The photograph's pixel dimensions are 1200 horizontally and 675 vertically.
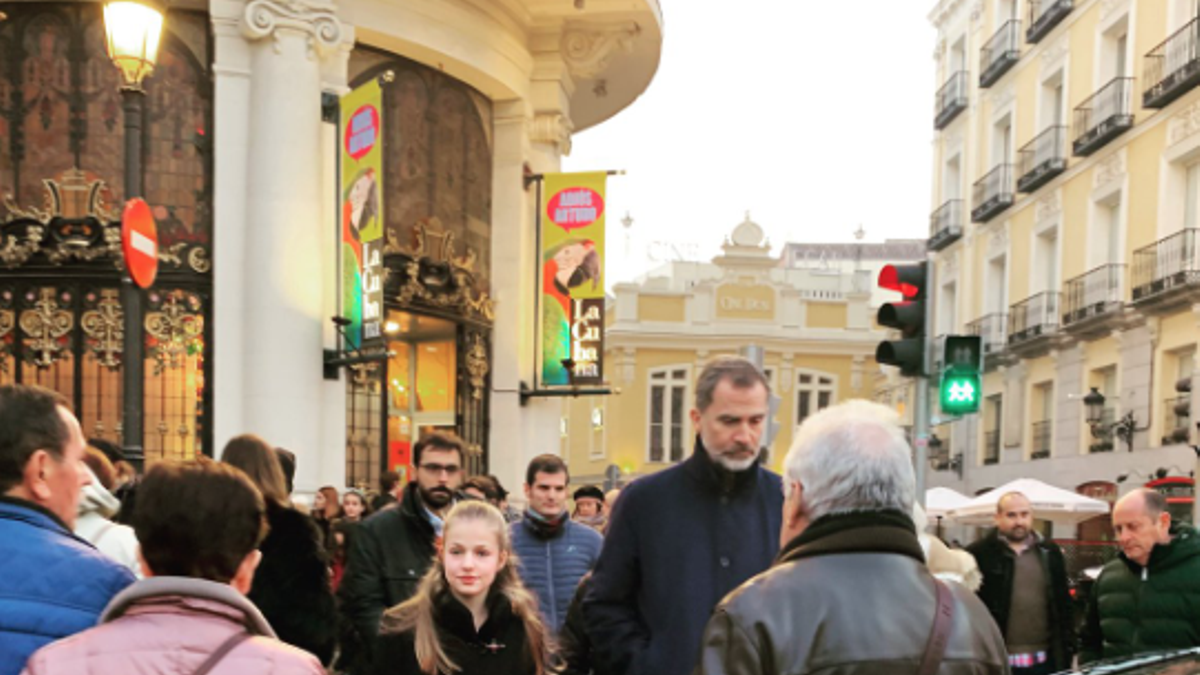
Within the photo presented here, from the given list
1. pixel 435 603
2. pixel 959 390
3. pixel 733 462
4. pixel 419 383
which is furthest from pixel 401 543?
pixel 419 383

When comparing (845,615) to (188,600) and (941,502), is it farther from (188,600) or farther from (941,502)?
(941,502)

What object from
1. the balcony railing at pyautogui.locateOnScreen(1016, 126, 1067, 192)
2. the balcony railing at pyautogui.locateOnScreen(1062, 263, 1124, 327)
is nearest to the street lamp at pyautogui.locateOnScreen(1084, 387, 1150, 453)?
the balcony railing at pyautogui.locateOnScreen(1062, 263, 1124, 327)

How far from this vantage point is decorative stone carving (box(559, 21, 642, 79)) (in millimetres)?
20016

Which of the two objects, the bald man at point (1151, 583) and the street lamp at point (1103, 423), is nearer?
the bald man at point (1151, 583)

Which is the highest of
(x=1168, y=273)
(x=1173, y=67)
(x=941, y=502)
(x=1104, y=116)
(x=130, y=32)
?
(x=1173, y=67)

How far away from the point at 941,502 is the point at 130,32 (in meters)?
18.5

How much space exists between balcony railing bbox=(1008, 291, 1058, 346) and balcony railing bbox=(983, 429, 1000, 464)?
10.7 ft

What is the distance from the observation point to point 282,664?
2.70 metres

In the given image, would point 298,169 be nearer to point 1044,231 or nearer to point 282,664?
point 282,664

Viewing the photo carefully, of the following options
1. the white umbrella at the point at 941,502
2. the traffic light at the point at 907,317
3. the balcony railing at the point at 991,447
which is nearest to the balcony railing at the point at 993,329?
the balcony railing at the point at 991,447

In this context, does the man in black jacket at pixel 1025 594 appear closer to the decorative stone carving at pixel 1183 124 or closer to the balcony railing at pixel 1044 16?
the decorative stone carving at pixel 1183 124

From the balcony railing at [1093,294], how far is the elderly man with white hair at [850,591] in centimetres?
2607

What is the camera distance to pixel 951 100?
38625mm

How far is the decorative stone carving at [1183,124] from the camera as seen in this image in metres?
24.9
